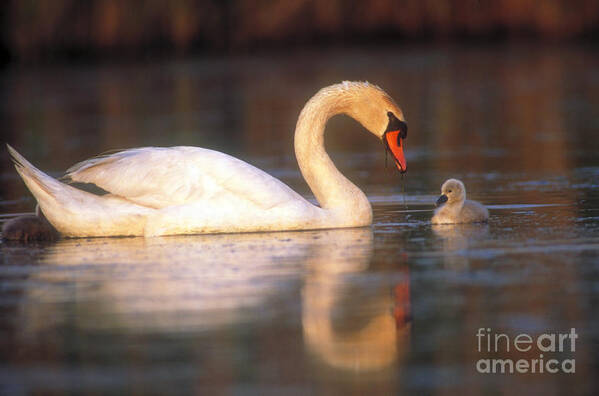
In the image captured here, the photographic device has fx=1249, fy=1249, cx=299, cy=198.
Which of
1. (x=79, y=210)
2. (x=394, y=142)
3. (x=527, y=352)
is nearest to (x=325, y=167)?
(x=394, y=142)

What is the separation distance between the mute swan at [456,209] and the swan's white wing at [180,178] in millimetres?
1069

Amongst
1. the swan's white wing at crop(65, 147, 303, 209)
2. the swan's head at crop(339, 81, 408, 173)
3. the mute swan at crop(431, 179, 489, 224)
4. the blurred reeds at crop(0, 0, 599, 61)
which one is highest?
the blurred reeds at crop(0, 0, 599, 61)

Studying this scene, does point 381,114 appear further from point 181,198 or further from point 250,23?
point 250,23

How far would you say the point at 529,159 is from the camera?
520 inches

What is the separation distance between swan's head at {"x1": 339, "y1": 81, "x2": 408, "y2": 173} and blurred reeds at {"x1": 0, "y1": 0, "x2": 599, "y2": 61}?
21.2 metres

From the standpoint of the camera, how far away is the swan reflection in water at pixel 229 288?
5.88 m

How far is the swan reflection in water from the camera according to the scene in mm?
5875

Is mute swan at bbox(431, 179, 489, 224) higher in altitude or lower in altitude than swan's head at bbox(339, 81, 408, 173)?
lower

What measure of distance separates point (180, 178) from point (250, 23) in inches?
1010

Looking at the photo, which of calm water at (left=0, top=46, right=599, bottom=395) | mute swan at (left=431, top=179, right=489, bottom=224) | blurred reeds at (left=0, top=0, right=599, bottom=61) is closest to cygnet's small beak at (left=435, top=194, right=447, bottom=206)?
mute swan at (left=431, top=179, right=489, bottom=224)

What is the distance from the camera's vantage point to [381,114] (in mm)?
9484

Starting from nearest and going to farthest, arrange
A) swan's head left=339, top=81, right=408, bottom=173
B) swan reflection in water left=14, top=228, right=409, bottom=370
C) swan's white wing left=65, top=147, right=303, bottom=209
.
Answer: swan reflection in water left=14, top=228, right=409, bottom=370
swan's white wing left=65, top=147, right=303, bottom=209
swan's head left=339, top=81, right=408, bottom=173

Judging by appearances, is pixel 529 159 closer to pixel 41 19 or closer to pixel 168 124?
pixel 168 124

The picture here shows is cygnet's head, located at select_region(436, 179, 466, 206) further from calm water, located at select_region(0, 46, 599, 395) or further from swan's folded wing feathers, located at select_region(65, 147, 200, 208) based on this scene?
swan's folded wing feathers, located at select_region(65, 147, 200, 208)
